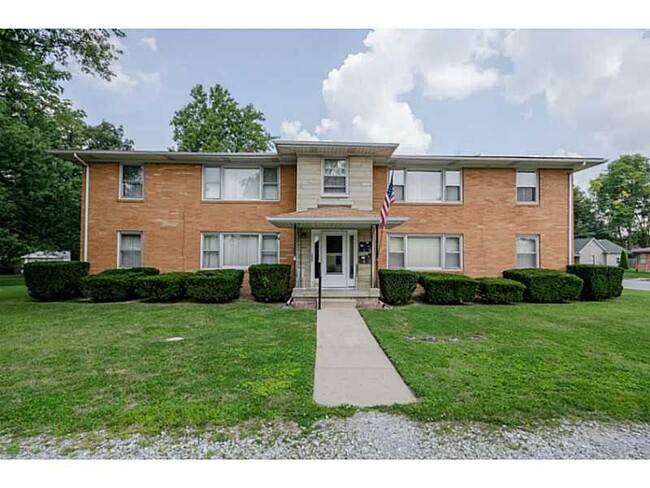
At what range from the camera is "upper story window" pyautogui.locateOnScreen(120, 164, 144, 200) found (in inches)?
526

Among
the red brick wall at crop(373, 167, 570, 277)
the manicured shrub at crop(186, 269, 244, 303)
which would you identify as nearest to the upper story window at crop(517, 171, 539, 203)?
the red brick wall at crop(373, 167, 570, 277)

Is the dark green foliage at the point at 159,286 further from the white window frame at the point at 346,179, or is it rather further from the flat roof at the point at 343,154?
the white window frame at the point at 346,179

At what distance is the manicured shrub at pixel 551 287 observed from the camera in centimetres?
1162

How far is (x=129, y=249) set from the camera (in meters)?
13.3

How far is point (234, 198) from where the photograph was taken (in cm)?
1347

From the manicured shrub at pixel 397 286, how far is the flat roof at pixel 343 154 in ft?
14.6

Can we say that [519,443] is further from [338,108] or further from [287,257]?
[338,108]

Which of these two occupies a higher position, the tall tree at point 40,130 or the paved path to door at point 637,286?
the tall tree at point 40,130

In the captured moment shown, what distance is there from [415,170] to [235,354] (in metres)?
10.7

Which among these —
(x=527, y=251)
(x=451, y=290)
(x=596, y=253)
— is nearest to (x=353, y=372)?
(x=451, y=290)

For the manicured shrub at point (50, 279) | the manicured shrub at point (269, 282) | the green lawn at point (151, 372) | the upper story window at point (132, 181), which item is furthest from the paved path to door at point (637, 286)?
the manicured shrub at point (50, 279)

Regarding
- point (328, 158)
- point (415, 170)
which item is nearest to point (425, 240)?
point (415, 170)

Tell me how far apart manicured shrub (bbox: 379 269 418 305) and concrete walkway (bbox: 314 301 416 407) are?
3344 mm

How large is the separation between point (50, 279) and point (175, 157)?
5.92m
